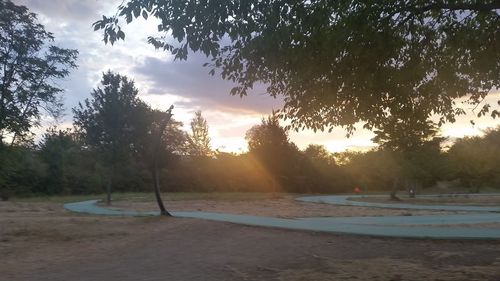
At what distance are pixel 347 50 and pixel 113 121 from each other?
24.8 meters

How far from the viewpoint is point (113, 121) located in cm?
3169

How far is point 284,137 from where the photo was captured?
4178 cm

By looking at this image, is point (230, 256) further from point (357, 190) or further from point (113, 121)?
point (357, 190)

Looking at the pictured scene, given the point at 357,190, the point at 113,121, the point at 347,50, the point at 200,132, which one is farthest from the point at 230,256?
the point at 200,132

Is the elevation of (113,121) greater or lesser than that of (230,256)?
greater

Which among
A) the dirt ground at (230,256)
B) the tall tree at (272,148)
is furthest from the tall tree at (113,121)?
the dirt ground at (230,256)

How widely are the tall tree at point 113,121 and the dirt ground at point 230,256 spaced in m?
15.8

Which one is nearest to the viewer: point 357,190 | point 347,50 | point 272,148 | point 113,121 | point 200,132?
point 347,50

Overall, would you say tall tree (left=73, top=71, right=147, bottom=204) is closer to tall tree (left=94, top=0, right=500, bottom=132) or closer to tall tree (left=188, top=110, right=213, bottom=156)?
tall tree (left=94, top=0, right=500, bottom=132)

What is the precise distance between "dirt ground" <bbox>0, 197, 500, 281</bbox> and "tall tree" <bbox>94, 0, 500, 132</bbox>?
2670mm

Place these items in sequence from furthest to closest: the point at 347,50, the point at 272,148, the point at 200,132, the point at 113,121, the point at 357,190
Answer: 1. the point at 200,132
2. the point at 357,190
3. the point at 272,148
4. the point at 113,121
5. the point at 347,50

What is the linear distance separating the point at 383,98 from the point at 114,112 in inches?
953

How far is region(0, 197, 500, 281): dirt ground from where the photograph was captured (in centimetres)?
886

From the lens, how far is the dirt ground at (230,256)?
886 centimetres
